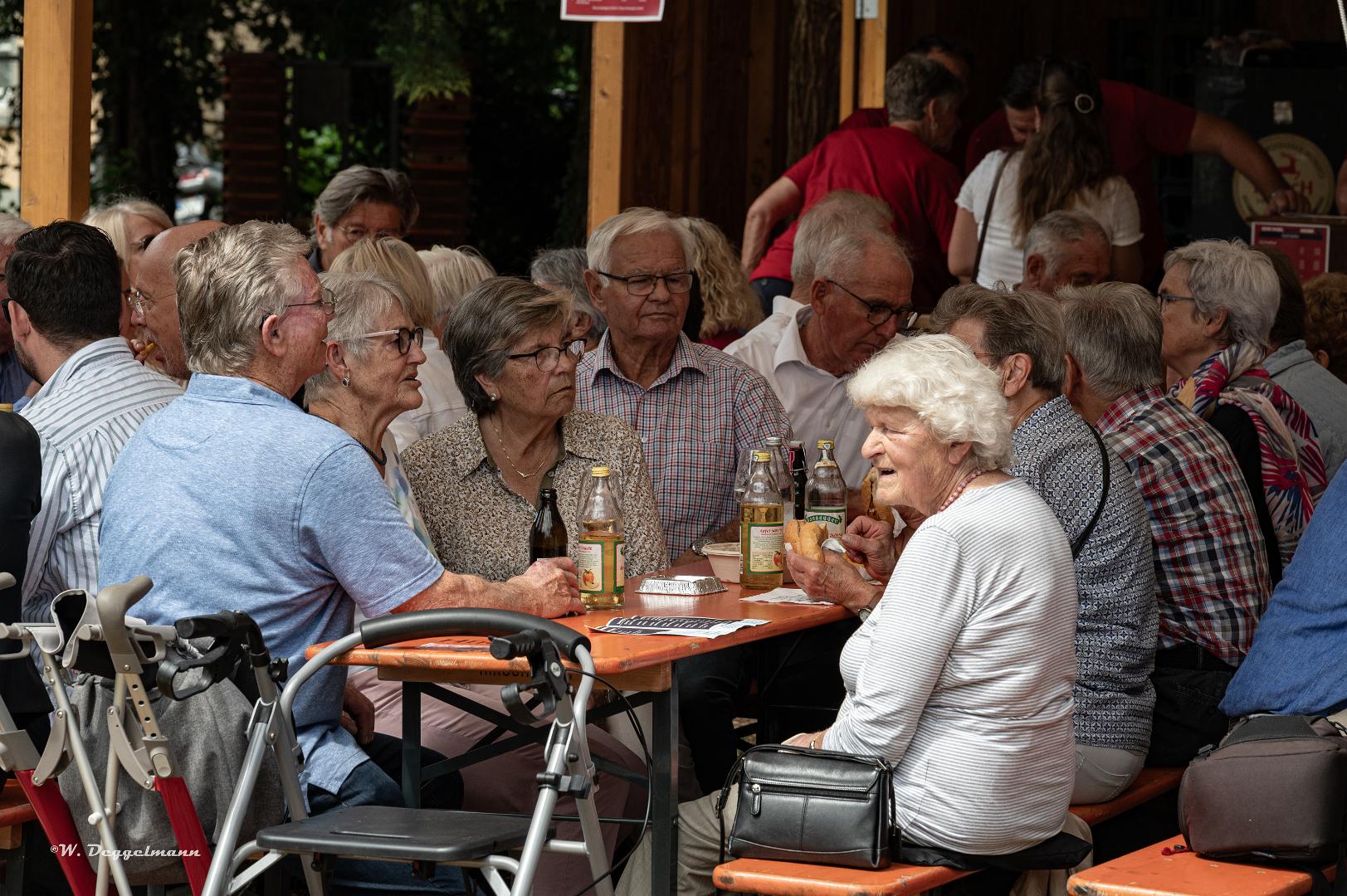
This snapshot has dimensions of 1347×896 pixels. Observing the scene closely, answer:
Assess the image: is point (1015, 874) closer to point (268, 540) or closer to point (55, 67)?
point (268, 540)

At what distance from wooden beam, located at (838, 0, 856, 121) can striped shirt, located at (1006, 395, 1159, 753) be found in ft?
15.8

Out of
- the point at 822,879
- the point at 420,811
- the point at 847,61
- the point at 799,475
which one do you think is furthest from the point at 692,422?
the point at 847,61

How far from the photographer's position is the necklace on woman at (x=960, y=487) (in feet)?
10.6

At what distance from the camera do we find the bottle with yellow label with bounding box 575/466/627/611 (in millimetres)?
3766

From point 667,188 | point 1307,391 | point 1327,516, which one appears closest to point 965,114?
point 667,188

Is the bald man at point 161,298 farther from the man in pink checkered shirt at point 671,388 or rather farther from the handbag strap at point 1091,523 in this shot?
the handbag strap at point 1091,523

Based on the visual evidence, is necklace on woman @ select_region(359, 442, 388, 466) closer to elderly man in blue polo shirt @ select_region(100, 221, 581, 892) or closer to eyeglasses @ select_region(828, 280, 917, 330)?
elderly man in blue polo shirt @ select_region(100, 221, 581, 892)

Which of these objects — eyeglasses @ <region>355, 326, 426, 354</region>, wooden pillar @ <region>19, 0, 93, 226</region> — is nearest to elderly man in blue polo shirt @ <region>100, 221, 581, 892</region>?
eyeglasses @ <region>355, 326, 426, 354</region>

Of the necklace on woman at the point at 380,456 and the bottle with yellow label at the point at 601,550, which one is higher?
the necklace on woman at the point at 380,456

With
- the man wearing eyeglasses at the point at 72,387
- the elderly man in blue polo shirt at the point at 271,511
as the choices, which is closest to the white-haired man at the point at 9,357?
the man wearing eyeglasses at the point at 72,387

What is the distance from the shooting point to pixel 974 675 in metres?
3.06

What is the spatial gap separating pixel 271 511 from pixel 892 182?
4560mm

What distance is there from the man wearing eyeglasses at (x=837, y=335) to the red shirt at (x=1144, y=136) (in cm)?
198

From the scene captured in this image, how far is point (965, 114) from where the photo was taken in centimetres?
1003
